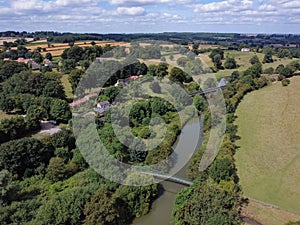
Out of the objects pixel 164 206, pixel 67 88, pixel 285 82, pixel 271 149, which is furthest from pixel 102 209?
pixel 285 82

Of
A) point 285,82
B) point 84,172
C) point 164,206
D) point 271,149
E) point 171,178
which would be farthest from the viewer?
point 285,82

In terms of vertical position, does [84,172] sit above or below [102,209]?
below

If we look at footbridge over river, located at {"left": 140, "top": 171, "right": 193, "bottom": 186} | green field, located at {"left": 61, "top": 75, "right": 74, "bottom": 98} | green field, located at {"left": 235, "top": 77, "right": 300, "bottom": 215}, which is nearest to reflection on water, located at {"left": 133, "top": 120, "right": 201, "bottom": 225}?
footbridge over river, located at {"left": 140, "top": 171, "right": 193, "bottom": 186}

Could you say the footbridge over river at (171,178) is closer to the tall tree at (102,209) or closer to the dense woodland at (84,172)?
the dense woodland at (84,172)

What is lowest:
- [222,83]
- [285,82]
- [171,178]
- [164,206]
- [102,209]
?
[164,206]

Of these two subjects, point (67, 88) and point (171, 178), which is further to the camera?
point (67, 88)

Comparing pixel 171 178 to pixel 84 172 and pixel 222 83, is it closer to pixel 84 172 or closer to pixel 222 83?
pixel 84 172

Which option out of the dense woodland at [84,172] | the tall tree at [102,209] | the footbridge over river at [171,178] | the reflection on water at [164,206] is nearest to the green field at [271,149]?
the dense woodland at [84,172]

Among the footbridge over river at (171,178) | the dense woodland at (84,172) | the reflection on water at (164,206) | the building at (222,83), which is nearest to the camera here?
the dense woodland at (84,172)

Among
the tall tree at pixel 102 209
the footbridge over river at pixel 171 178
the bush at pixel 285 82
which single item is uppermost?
the bush at pixel 285 82

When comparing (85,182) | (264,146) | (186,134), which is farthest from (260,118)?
(85,182)
